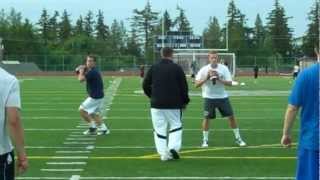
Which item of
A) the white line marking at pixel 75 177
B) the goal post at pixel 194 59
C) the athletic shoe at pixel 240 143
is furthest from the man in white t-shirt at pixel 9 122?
the goal post at pixel 194 59

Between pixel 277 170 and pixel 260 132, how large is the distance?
5570 millimetres

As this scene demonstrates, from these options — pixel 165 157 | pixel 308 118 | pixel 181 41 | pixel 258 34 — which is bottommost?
pixel 258 34

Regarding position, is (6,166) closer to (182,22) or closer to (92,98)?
(92,98)

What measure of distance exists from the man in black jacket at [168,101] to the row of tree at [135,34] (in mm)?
97429

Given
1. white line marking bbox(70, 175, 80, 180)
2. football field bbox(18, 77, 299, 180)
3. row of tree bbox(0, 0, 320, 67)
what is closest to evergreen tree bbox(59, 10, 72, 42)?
row of tree bbox(0, 0, 320, 67)

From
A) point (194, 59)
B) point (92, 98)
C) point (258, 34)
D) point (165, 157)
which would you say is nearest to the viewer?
point (165, 157)

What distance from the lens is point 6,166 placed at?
6.43 metres

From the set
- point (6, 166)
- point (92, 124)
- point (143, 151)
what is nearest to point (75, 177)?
point (143, 151)

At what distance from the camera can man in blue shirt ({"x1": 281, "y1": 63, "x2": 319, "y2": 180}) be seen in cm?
667

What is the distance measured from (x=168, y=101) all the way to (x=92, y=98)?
4.56 m

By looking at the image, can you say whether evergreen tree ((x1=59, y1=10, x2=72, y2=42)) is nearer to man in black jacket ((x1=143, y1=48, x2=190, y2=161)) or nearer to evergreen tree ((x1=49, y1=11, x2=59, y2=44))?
evergreen tree ((x1=49, y1=11, x2=59, y2=44))

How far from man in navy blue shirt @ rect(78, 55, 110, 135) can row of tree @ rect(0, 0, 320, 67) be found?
9316 cm

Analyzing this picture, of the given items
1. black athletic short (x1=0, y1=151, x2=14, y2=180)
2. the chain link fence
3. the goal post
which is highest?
black athletic short (x1=0, y1=151, x2=14, y2=180)

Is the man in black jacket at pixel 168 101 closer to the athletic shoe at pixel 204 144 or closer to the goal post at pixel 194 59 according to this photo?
the athletic shoe at pixel 204 144
